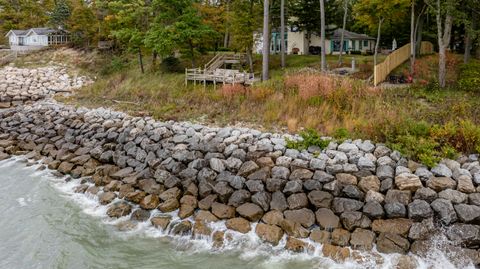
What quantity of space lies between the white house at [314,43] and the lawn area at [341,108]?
42.2 feet

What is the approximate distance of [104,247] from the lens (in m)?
9.38

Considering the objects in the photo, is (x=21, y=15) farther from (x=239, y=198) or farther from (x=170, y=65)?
(x=239, y=198)

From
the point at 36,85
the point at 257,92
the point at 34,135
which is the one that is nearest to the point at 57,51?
the point at 36,85

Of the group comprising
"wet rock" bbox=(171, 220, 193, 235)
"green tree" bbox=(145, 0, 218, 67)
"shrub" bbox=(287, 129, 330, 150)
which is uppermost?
"green tree" bbox=(145, 0, 218, 67)

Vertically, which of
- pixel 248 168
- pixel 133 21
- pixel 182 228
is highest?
pixel 133 21

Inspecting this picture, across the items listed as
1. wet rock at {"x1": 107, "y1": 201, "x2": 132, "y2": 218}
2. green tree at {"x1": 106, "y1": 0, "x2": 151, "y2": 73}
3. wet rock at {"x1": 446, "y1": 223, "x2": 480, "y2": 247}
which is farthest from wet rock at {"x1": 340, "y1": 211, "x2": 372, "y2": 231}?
green tree at {"x1": 106, "y1": 0, "x2": 151, "y2": 73}

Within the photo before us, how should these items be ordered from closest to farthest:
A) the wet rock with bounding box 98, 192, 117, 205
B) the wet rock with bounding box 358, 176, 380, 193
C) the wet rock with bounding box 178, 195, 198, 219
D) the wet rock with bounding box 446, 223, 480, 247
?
the wet rock with bounding box 446, 223, 480, 247 → the wet rock with bounding box 358, 176, 380, 193 → the wet rock with bounding box 178, 195, 198, 219 → the wet rock with bounding box 98, 192, 117, 205

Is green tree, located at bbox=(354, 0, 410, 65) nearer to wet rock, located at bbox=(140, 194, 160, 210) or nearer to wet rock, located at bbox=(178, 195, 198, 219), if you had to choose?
wet rock, located at bbox=(178, 195, 198, 219)

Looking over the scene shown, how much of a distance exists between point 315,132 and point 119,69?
22.8 metres

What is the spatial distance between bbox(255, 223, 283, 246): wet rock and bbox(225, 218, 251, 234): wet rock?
0.28 m

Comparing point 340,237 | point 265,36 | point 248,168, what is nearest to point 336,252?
point 340,237

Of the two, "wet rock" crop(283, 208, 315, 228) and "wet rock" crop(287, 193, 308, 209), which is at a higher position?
"wet rock" crop(287, 193, 308, 209)

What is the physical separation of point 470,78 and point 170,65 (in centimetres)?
1831

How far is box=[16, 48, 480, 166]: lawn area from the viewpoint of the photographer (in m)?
10.5
